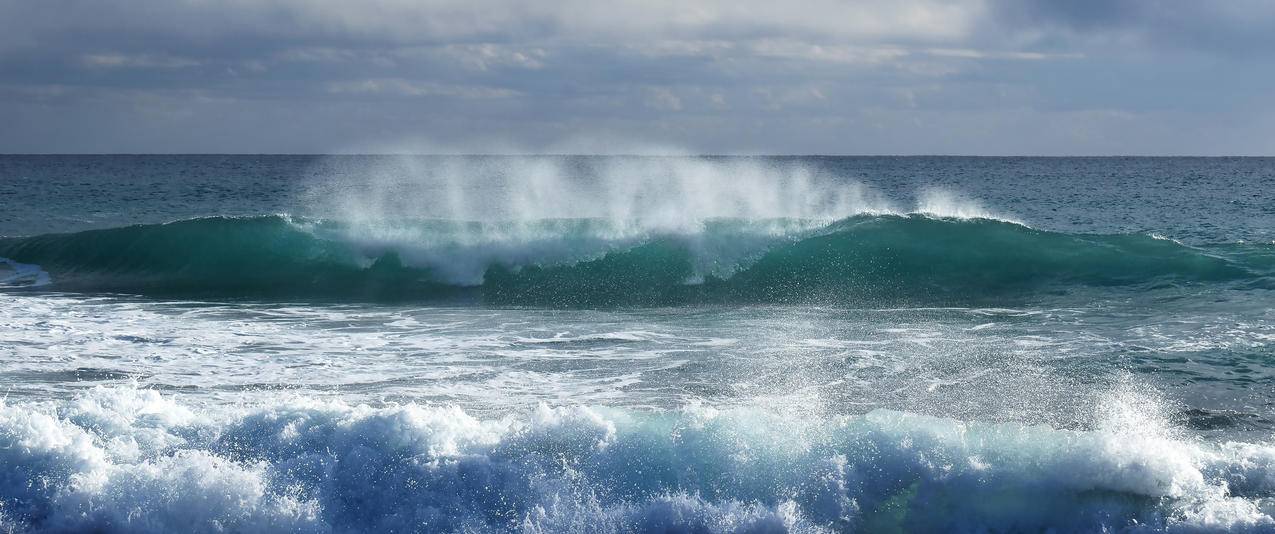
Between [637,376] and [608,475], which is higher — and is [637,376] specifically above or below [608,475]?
above

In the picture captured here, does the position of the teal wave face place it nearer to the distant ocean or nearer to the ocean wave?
the distant ocean

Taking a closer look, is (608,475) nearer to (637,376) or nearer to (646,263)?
(637,376)

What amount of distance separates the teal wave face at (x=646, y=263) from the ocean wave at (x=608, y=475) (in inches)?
291

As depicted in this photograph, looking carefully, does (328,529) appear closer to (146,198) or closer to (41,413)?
(41,413)

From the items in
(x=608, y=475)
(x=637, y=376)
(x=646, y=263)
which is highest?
(x=646, y=263)

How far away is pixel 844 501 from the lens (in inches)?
245

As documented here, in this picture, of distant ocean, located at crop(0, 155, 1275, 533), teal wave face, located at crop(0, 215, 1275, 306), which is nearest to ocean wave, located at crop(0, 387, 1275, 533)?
distant ocean, located at crop(0, 155, 1275, 533)

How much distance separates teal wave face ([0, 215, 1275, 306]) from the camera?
1516cm

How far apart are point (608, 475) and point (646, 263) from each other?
10.2 meters

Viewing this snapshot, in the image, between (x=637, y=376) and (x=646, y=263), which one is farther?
(x=646, y=263)

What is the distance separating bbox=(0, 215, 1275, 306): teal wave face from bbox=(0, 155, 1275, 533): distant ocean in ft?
0.26

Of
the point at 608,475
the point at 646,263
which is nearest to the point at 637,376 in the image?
the point at 608,475

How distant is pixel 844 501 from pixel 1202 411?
11.3 ft

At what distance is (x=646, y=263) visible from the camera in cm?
1652
